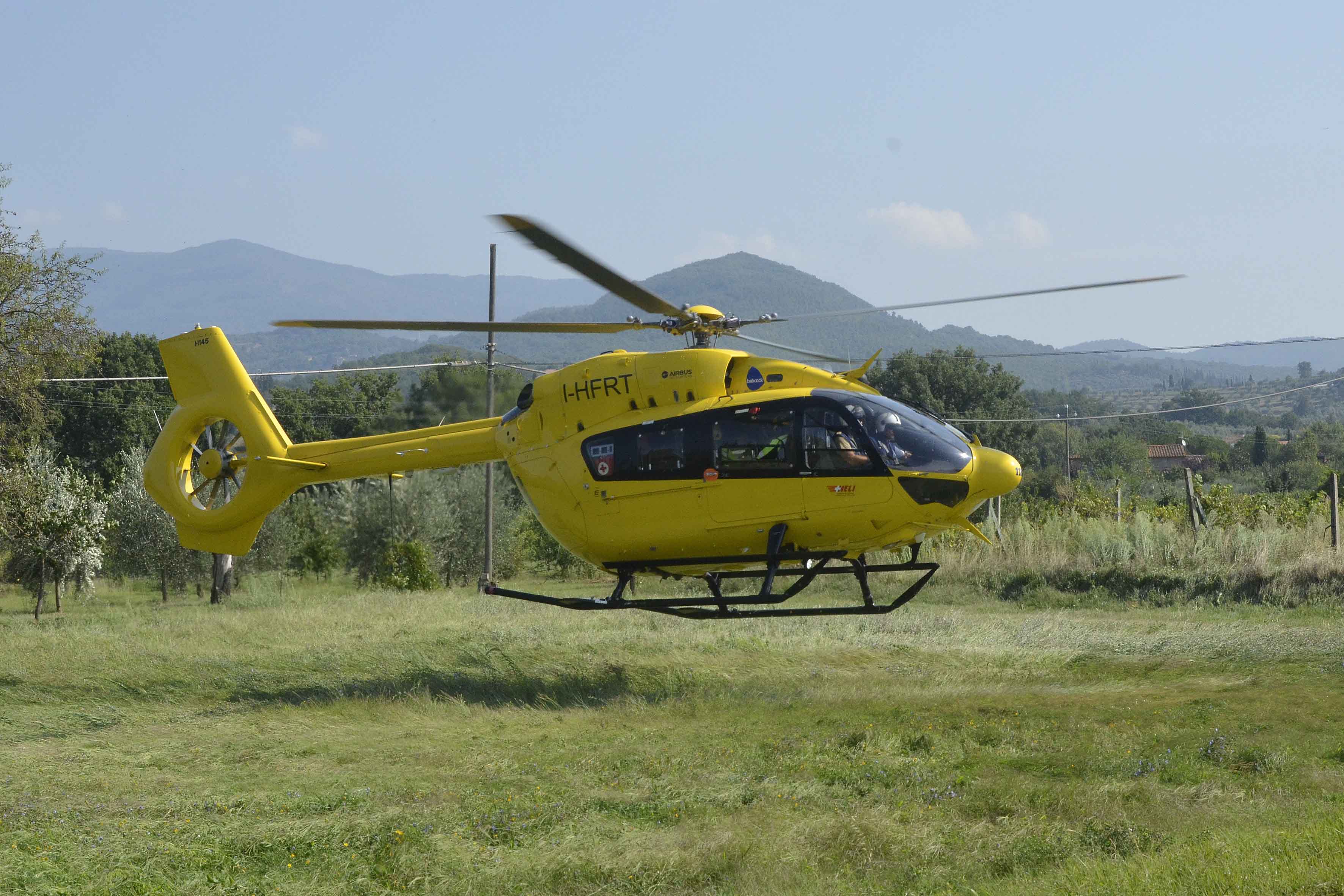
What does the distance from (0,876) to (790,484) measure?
8629 millimetres

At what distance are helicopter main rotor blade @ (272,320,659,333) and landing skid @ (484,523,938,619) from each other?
9.86 feet

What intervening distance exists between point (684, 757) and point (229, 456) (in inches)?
351

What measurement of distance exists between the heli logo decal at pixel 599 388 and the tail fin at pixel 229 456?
2002 mm

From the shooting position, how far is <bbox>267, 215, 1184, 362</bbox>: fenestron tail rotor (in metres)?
11.8

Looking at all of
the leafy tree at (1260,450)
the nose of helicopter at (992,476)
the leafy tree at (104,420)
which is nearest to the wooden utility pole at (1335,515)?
the nose of helicopter at (992,476)

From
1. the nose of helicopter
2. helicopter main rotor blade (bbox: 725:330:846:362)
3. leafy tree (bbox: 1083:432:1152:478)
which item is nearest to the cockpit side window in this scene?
helicopter main rotor blade (bbox: 725:330:846:362)

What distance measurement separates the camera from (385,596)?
97.2 feet

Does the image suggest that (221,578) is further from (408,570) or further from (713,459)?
(713,459)

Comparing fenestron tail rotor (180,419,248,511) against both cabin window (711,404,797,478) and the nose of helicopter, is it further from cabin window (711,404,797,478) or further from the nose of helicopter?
the nose of helicopter

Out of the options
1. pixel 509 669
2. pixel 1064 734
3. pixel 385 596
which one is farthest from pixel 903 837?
pixel 385 596

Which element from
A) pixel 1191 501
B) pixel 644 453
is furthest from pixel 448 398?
A: pixel 1191 501

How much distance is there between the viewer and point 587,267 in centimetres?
1250

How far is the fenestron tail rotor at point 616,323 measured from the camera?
1179cm

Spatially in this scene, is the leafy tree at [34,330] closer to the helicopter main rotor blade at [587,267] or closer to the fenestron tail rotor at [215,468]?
the fenestron tail rotor at [215,468]
